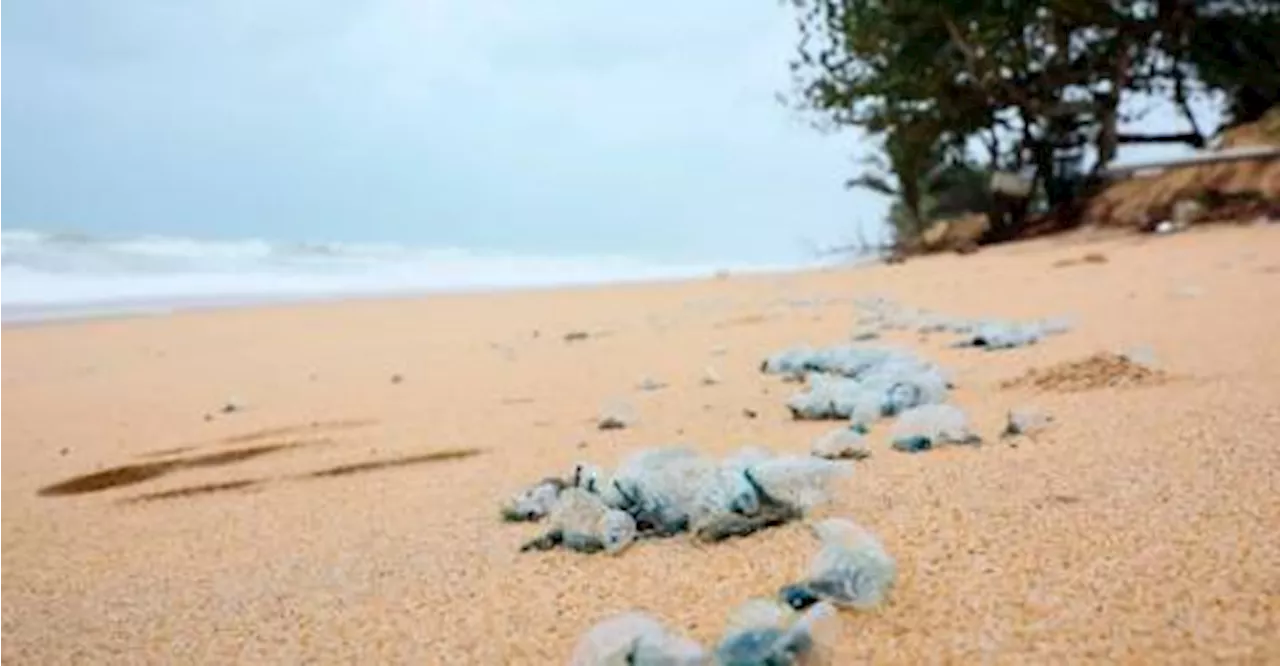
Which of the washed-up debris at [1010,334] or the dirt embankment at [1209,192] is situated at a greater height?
the dirt embankment at [1209,192]

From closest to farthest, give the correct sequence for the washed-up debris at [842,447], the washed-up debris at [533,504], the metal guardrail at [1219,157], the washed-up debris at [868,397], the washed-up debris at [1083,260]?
the washed-up debris at [533,504] < the washed-up debris at [842,447] < the washed-up debris at [868,397] < the washed-up debris at [1083,260] < the metal guardrail at [1219,157]

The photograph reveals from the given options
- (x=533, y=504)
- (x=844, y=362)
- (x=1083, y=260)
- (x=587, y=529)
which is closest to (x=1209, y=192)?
(x=1083, y=260)

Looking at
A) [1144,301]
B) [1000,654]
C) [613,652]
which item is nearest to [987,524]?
[1000,654]

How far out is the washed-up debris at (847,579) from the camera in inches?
39.5

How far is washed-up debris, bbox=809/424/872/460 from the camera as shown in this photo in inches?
65.7

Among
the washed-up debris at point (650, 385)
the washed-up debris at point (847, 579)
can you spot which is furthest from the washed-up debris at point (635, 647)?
the washed-up debris at point (650, 385)

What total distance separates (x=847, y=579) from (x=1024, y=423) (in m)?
0.83

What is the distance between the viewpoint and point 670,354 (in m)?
3.66

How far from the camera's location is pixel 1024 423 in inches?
68.7

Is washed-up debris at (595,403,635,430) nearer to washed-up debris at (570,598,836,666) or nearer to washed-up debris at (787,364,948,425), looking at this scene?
washed-up debris at (787,364,948,425)

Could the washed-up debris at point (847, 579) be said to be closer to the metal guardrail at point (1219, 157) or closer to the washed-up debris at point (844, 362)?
the washed-up debris at point (844, 362)

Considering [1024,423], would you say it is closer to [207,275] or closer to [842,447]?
[842,447]

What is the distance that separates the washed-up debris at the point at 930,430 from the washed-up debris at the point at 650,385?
3.69 ft

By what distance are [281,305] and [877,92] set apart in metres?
5.97
